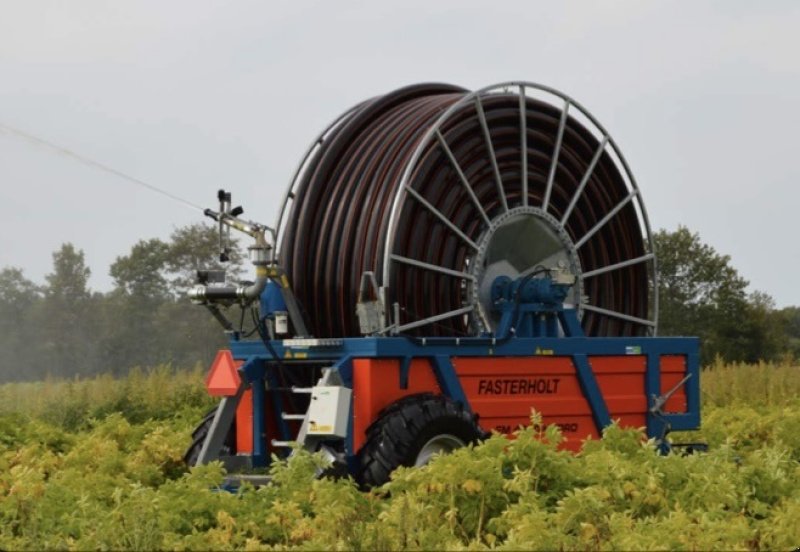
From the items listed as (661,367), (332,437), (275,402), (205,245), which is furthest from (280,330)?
(205,245)

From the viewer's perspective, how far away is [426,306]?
1166 centimetres

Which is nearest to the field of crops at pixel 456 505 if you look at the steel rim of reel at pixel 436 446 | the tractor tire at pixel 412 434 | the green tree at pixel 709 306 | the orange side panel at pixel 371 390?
the tractor tire at pixel 412 434

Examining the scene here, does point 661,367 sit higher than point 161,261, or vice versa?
point 161,261

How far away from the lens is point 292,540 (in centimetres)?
836

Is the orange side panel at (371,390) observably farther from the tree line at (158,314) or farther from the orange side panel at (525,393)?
the tree line at (158,314)

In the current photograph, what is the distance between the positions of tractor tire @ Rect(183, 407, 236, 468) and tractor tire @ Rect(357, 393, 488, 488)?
1.72 metres

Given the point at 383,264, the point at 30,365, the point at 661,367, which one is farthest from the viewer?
the point at 30,365

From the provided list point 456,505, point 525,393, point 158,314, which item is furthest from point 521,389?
point 158,314

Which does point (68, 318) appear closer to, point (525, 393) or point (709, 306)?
point (709, 306)

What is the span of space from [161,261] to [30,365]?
21.8 ft

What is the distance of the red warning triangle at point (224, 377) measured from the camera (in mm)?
11109

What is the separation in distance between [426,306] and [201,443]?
2088 mm

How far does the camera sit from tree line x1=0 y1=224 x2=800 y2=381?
4691 cm

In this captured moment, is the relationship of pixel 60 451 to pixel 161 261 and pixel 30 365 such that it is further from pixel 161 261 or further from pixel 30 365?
pixel 161 261
